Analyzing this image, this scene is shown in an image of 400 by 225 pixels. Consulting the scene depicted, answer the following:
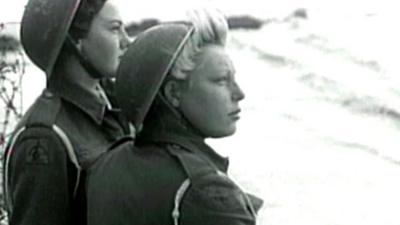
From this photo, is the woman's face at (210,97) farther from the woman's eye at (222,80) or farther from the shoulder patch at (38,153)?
the shoulder patch at (38,153)

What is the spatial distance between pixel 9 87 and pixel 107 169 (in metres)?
6.44

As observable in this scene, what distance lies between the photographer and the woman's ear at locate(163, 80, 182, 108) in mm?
4938

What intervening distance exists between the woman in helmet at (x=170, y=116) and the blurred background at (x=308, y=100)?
341cm

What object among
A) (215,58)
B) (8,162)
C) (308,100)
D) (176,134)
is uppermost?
(215,58)

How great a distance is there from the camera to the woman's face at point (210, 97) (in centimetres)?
495

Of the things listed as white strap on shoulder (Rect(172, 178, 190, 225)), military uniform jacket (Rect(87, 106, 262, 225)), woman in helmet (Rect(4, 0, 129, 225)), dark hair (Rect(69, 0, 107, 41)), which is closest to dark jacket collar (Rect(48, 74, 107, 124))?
woman in helmet (Rect(4, 0, 129, 225))

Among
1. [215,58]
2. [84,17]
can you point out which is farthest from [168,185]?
[84,17]

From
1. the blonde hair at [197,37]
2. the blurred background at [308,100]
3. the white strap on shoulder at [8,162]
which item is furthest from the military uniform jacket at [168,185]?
the blurred background at [308,100]

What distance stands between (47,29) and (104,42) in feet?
0.65

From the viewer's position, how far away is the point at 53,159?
550 cm

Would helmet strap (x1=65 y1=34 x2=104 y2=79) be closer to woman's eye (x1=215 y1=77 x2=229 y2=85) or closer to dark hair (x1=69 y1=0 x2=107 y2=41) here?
dark hair (x1=69 y1=0 x2=107 y2=41)

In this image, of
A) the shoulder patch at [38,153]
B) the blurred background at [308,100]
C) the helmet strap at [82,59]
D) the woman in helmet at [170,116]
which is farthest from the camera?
the blurred background at [308,100]

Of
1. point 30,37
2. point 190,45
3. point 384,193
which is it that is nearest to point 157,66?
point 190,45

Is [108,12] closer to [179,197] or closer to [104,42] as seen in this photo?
[104,42]
